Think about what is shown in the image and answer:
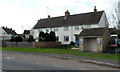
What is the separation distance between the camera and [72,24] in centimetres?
5156

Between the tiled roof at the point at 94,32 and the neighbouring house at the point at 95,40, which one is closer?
the neighbouring house at the point at 95,40

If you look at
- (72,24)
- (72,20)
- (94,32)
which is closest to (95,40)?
(94,32)

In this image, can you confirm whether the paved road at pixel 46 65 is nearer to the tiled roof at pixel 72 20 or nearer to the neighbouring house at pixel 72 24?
the neighbouring house at pixel 72 24

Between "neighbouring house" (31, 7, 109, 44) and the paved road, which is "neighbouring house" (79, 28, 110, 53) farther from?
"neighbouring house" (31, 7, 109, 44)

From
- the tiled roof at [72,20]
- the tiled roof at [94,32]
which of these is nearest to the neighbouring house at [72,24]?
the tiled roof at [72,20]

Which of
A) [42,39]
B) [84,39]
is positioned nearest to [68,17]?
[42,39]

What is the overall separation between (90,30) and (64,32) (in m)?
23.5

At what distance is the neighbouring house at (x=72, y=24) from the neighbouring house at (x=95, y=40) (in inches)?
603

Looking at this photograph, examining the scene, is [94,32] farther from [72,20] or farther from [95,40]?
[72,20]

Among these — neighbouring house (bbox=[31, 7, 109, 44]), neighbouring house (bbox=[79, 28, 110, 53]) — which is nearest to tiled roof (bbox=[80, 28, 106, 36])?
neighbouring house (bbox=[79, 28, 110, 53])

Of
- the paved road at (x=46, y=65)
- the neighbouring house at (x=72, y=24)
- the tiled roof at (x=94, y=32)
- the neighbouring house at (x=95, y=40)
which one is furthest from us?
the neighbouring house at (x=72, y=24)

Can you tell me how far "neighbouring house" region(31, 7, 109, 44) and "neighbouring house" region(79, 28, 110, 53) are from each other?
1532 cm

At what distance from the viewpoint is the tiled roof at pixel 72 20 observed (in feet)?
158

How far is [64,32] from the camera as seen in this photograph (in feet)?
177
